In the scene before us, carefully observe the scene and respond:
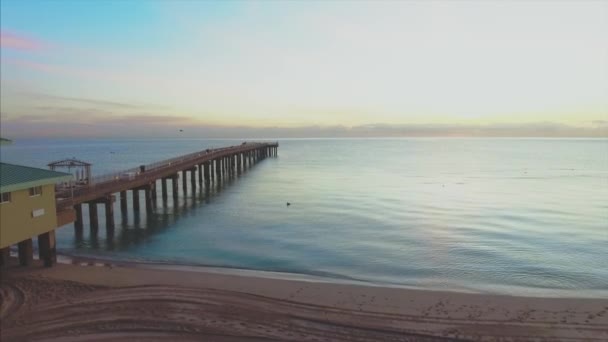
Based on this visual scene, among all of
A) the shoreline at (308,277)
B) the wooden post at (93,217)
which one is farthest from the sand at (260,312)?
the wooden post at (93,217)

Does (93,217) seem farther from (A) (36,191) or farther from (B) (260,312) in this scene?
(B) (260,312)

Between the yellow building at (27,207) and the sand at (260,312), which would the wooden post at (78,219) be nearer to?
the yellow building at (27,207)

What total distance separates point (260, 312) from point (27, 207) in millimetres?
7817

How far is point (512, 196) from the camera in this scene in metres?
37.7

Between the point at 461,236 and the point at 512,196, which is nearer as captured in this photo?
the point at 461,236

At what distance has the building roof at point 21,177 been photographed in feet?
38.4

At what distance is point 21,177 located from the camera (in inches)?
488

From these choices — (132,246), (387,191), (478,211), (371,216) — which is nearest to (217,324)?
(132,246)

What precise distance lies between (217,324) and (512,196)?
113ft

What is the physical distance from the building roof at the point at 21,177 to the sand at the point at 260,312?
3006 mm

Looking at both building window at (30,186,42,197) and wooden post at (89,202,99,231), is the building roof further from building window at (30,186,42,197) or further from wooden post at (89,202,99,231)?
wooden post at (89,202,99,231)

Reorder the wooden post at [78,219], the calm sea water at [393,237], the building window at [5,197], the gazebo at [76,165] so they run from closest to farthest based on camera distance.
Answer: the building window at [5,197], the calm sea water at [393,237], the gazebo at [76,165], the wooden post at [78,219]

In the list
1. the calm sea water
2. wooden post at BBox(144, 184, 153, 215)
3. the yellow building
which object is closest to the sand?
the yellow building

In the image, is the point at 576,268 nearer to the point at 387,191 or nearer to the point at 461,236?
the point at 461,236
